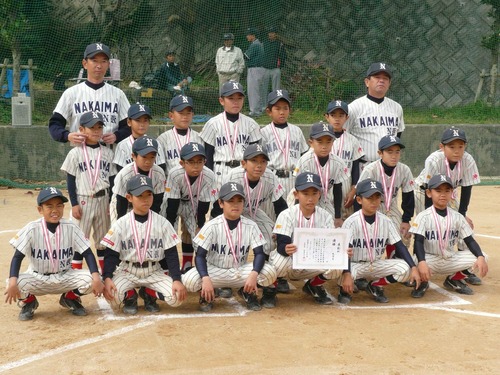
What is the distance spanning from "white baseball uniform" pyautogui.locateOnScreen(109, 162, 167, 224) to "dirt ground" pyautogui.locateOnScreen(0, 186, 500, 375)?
2.99ft

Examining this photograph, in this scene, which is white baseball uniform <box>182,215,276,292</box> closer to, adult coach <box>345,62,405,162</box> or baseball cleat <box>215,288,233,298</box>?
baseball cleat <box>215,288,233,298</box>

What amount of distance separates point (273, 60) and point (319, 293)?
9.09 m

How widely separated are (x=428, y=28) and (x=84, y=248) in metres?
12.6

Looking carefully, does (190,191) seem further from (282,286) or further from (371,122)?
(371,122)

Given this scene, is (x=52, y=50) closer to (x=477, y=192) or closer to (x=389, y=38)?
(x=389, y=38)

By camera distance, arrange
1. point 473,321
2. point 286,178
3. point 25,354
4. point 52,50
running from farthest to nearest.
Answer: point 52,50 < point 286,178 < point 473,321 < point 25,354

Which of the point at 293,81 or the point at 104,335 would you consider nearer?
the point at 104,335

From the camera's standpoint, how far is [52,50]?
49.8 feet

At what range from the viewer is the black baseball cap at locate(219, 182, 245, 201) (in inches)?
271

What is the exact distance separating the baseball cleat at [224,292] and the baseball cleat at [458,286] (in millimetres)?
2111

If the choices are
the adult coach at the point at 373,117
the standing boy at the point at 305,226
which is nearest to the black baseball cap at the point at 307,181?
the standing boy at the point at 305,226

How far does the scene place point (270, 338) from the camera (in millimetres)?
6078

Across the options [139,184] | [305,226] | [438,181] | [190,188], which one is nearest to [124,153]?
[190,188]

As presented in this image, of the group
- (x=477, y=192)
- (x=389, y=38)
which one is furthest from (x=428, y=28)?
(x=477, y=192)
